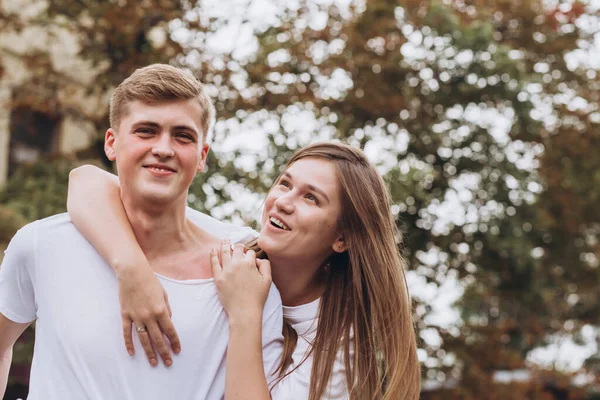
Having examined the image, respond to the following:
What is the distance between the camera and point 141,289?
2574mm

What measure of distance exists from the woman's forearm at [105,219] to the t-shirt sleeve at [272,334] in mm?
520

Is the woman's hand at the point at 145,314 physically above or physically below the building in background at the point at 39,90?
below

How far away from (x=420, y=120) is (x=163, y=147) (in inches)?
311

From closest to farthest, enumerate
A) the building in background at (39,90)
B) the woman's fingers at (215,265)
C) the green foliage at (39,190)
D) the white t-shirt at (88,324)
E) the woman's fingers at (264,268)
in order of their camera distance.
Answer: the white t-shirt at (88,324) → the woman's fingers at (215,265) → the woman's fingers at (264,268) → the green foliage at (39,190) → the building in background at (39,90)

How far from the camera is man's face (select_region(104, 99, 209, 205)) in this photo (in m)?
2.69

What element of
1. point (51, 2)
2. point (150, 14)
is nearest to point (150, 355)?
point (150, 14)

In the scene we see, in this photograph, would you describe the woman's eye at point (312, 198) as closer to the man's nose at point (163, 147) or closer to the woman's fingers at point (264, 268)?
the woman's fingers at point (264, 268)

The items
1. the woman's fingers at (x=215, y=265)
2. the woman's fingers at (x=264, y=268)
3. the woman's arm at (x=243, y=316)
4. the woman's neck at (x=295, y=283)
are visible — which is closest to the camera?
the woman's arm at (x=243, y=316)

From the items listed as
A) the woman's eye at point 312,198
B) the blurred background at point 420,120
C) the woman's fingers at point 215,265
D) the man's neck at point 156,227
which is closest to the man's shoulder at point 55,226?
the man's neck at point 156,227

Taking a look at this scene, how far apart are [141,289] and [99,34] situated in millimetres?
7494

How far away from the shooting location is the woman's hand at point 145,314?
2.56 metres

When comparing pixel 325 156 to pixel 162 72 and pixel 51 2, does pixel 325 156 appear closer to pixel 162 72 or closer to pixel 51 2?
pixel 162 72

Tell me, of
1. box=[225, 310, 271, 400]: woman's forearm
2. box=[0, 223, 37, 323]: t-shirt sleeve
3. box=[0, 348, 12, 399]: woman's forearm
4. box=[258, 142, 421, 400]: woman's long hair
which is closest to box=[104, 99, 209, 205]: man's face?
box=[0, 223, 37, 323]: t-shirt sleeve

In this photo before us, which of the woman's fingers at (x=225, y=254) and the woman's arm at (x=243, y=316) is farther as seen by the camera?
the woman's fingers at (x=225, y=254)
